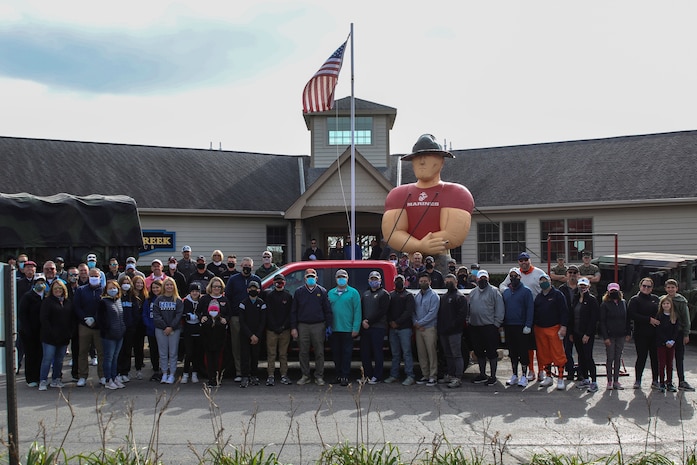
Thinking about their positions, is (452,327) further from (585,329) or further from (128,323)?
(128,323)

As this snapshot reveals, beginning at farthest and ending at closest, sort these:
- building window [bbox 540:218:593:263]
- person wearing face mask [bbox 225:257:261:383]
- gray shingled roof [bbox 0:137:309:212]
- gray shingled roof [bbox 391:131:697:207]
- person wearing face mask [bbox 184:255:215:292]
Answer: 1. gray shingled roof [bbox 0:137:309:212]
2. building window [bbox 540:218:593:263]
3. gray shingled roof [bbox 391:131:697:207]
4. person wearing face mask [bbox 184:255:215:292]
5. person wearing face mask [bbox 225:257:261:383]

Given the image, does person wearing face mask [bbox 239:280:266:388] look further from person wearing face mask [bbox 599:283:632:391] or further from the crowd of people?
person wearing face mask [bbox 599:283:632:391]

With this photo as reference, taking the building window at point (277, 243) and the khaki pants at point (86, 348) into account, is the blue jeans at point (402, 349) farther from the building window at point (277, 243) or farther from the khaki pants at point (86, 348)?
the building window at point (277, 243)

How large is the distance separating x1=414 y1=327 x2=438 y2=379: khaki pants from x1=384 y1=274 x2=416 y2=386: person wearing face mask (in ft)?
0.50

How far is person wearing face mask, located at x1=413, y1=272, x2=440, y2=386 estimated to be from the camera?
1094 cm

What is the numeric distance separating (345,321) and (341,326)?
0.10 m

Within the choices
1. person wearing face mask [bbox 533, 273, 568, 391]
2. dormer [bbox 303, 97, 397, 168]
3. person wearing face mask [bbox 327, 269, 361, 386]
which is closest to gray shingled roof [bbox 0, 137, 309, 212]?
dormer [bbox 303, 97, 397, 168]

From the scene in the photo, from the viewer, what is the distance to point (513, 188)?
23.0 metres

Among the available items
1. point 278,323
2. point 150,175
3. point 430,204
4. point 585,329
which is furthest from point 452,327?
point 150,175

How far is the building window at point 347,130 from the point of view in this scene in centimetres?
2416

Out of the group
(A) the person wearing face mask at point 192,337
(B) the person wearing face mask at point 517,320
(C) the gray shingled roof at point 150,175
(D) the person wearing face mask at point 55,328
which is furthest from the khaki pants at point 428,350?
(C) the gray shingled roof at point 150,175

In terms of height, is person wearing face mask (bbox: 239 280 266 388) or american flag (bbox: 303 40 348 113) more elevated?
american flag (bbox: 303 40 348 113)

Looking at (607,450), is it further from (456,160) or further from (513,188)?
(456,160)

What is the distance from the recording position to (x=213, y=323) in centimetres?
1075
